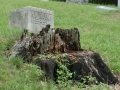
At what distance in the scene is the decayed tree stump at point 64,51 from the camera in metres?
5.14

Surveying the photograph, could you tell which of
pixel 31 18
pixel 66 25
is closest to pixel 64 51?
pixel 31 18

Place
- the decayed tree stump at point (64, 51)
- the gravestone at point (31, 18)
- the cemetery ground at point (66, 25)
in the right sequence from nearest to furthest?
the cemetery ground at point (66, 25)
the decayed tree stump at point (64, 51)
the gravestone at point (31, 18)

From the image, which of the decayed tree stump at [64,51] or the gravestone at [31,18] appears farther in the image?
the gravestone at [31,18]

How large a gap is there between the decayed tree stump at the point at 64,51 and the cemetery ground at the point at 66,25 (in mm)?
183

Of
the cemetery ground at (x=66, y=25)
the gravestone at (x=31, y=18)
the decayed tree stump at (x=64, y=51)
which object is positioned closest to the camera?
the cemetery ground at (x=66, y=25)

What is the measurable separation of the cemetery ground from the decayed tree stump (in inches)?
7.2

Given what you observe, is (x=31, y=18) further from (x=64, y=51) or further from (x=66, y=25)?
Answer: (x=64, y=51)

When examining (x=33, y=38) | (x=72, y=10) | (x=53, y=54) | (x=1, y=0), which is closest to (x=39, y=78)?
(x=53, y=54)

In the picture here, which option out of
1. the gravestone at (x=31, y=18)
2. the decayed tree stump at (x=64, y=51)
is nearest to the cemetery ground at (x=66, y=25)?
the decayed tree stump at (x=64, y=51)

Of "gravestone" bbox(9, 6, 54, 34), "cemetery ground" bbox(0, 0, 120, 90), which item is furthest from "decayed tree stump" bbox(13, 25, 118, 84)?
"gravestone" bbox(9, 6, 54, 34)

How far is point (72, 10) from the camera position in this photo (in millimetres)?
16359

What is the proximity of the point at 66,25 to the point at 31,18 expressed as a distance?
3209 mm

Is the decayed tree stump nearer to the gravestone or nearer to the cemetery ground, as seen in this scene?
the cemetery ground

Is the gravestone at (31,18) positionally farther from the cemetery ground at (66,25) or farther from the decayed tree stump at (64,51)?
the decayed tree stump at (64,51)
